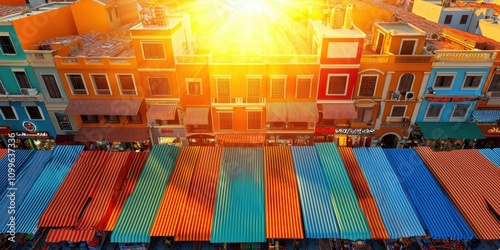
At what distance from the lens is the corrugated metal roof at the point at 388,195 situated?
16.7 meters

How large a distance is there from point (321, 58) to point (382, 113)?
31.7ft

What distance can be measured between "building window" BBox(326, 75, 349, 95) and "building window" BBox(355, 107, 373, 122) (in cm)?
317

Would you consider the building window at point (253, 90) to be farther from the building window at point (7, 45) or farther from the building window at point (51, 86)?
the building window at point (7, 45)

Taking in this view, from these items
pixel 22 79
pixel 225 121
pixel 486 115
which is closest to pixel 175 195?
pixel 225 121

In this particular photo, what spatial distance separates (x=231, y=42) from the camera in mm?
32688

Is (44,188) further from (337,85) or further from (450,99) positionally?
(450,99)

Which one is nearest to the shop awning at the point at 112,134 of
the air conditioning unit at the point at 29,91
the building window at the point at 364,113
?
the air conditioning unit at the point at 29,91

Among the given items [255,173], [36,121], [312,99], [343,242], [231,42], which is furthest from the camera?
[231,42]

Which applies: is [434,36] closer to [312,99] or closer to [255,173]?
[312,99]

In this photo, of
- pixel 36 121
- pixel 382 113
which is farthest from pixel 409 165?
pixel 36 121

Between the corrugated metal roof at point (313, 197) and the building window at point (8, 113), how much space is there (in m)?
31.2

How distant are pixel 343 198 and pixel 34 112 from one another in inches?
1302

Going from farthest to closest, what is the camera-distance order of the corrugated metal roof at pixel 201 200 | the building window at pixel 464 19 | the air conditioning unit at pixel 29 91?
the building window at pixel 464 19, the air conditioning unit at pixel 29 91, the corrugated metal roof at pixel 201 200

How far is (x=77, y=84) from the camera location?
93.5 feet
